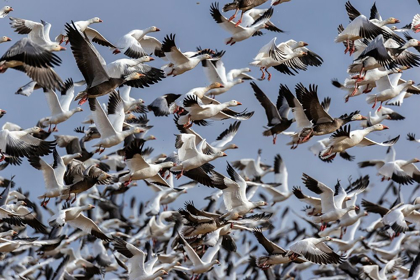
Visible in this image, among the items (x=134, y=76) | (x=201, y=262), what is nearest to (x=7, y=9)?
(x=134, y=76)

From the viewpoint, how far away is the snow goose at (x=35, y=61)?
13941 millimetres

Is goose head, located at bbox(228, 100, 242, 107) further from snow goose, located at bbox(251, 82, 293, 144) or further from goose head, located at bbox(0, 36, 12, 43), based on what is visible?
goose head, located at bbox(0, 36, 12, 43)

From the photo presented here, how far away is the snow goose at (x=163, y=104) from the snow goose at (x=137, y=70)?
1226 mm

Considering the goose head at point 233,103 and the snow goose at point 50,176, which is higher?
the goose head at point 233,103

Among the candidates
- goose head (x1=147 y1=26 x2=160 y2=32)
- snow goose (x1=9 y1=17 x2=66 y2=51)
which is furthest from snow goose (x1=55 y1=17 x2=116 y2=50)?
goose head (x1=147 y1=26 x2=160 y2=32)

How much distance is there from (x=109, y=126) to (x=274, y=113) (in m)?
3.31

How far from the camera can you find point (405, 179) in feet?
68.7

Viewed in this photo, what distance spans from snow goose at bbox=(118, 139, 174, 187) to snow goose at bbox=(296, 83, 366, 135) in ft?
8.64

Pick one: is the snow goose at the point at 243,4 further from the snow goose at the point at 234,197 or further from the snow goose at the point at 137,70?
the snow goose at the point at 234,197

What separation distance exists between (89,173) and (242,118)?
130 inches

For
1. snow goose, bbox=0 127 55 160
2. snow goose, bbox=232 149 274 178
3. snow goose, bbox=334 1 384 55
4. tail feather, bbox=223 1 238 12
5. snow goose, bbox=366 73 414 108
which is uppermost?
tail feather, bbox=223 1 238 12

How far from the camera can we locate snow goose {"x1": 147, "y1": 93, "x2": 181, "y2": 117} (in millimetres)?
18766

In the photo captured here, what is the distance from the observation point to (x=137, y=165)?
17125 mm

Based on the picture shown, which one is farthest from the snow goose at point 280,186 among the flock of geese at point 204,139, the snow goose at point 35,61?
the snow goose at point 35,61
